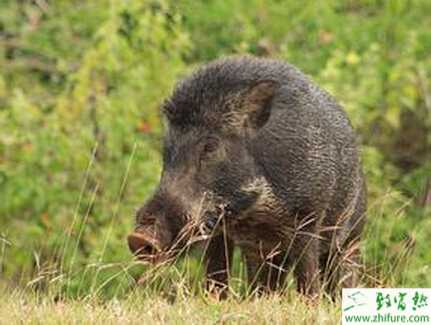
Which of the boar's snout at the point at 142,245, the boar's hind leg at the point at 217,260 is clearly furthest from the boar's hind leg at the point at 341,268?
the boar's snout at the point at 142,245

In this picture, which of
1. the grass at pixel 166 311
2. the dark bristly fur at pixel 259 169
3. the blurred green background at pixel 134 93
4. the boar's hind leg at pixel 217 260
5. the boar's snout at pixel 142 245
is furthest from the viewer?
the blurred green background at pixel 134 93

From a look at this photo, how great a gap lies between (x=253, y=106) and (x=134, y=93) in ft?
14.2

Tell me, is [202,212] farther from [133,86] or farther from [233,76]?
[133,86]

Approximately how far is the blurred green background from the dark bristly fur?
7.61 ft

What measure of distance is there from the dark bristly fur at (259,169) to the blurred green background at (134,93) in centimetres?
232

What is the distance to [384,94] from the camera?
12484mm

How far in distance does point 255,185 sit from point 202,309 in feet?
3.83

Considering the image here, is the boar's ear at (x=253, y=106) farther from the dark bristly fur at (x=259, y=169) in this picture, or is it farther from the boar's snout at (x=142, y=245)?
the boar's snout at (x=142, y=245)

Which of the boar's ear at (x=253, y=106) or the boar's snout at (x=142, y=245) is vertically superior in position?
the boar's ear at (x=253, y=106)

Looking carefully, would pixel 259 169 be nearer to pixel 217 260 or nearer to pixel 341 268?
pixel 217 260

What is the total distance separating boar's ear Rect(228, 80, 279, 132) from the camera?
7.25 meters

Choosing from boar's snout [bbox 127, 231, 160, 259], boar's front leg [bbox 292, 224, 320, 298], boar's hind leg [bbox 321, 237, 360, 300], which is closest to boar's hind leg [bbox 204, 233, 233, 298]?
boar's front leg [bbox 292, 224, 320, 298]

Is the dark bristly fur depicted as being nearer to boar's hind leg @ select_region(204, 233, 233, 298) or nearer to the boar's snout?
boar's hind leg @ select_region(204, 233, 233, 298)

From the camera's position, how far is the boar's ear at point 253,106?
7.25 m
